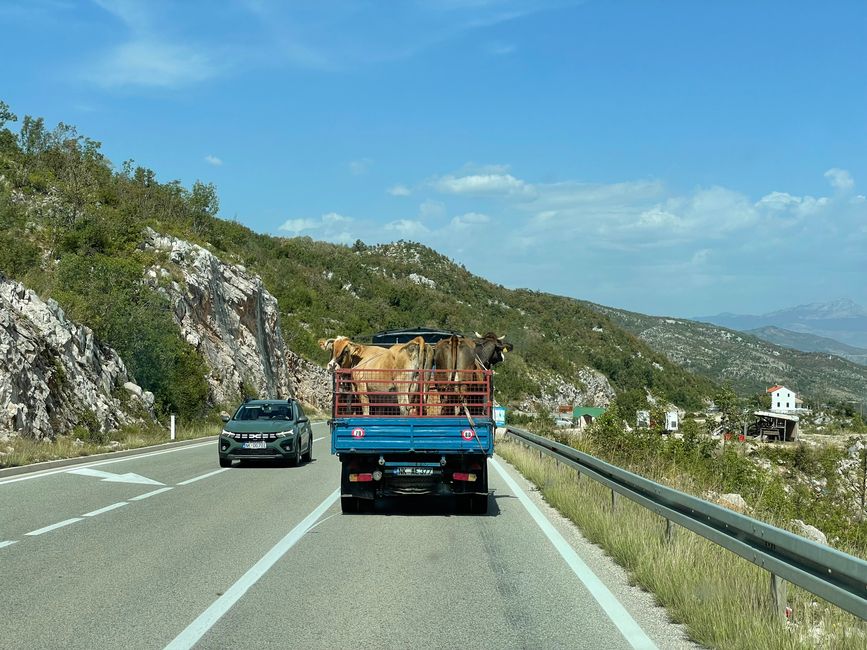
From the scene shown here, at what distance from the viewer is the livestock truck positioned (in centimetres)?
1254

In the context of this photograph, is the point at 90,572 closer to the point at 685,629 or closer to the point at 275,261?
the point at 685,629

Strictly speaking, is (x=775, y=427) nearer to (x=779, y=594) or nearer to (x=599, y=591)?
(x=599, y=591)

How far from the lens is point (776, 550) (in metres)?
6.22

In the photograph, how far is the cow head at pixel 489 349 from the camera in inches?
584

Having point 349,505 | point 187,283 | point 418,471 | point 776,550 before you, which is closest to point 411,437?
point 418,471

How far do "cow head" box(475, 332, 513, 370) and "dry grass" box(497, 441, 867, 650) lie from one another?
3.55 metres

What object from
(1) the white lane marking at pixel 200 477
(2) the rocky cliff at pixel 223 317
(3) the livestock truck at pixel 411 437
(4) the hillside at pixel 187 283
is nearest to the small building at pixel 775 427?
(4) the hillside at pixel 187 283

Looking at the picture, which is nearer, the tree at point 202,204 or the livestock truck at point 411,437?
the livestock truck at point 411,437

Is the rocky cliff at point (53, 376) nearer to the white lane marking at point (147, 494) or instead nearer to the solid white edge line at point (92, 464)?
the solid white edge line at point (92, 464)

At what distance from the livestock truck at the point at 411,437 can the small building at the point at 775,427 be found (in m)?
76.9

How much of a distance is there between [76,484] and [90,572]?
8.80 m

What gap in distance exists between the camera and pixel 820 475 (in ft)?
189

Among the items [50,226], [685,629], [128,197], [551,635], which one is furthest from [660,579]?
[128,197]

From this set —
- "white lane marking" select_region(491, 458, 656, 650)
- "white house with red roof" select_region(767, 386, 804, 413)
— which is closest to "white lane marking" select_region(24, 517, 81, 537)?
"white lane marking" select_region(491, 458, 656, 650)
